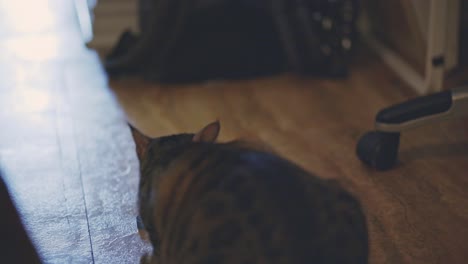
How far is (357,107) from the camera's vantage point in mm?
1991

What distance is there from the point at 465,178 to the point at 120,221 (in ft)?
2.89

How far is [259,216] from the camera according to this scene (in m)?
0.86

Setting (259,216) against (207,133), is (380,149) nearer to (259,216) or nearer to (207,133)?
(207,133)

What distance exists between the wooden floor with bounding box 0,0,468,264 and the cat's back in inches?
17.5

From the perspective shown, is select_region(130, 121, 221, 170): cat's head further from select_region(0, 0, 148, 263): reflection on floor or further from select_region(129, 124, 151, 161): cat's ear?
select_region(0, 0, 148, 263): reflection on floor

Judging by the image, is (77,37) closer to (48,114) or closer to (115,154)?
(48,114)

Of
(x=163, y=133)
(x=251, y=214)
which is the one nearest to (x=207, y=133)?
(x=251, y=214)

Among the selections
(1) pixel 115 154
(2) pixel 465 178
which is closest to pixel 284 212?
(2) pixel 465 178

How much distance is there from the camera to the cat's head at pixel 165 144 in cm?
111

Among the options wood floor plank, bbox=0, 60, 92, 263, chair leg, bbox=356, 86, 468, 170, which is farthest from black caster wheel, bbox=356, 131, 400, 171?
wood floor plank, bbox=0, 60, 92, 263

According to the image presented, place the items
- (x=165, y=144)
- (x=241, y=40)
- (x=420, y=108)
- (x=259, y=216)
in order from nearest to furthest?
(x=259, y=216)
(x=165, y=144)
(x=420, y=108)
(x=241, y=40)

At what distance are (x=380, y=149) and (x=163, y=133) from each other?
2.20 ft

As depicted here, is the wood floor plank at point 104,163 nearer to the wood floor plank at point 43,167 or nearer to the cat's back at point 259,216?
the wood floor plank at point 43,167

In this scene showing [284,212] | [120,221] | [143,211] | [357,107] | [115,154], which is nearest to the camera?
[284,212]
